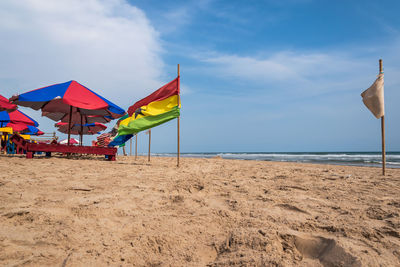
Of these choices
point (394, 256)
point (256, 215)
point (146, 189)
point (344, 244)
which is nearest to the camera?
point (394, 256)

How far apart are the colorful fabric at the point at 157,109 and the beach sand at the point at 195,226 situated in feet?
13.4

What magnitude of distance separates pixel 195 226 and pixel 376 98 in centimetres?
551

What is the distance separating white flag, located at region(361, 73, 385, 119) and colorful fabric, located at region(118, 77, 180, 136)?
4.89 meters

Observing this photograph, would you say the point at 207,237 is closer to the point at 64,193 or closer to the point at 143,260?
the point at 143,260

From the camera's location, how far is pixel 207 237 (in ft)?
6.50

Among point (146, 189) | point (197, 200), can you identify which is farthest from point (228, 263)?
point (146, 189)

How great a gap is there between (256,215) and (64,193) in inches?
92.7

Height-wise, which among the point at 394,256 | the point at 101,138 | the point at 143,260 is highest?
the point at 101,138

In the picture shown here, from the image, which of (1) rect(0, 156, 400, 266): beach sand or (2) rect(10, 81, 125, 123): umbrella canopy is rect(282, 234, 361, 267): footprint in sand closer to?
(1) rect(0, 156, 400, 266): beach sand

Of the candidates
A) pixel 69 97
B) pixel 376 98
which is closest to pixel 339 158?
pixel 376 98

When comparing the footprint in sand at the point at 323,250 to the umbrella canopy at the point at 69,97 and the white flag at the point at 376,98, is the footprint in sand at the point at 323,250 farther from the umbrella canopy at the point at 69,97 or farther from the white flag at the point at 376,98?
the umbrella canopy at the point at 69,97

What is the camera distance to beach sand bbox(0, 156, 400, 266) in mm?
1637

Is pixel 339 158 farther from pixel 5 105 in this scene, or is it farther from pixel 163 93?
pixel 5 105

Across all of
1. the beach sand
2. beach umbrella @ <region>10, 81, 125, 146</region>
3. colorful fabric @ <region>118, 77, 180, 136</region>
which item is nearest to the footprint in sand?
the beach sand
